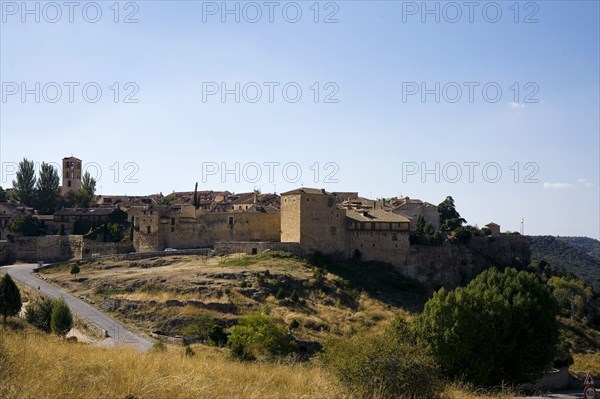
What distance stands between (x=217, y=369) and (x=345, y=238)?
4434 centimetres

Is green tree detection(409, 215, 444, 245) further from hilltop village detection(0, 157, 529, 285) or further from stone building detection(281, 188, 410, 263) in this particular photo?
stone building detection(281, 188, 410, 263)

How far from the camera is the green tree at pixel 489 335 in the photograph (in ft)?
85.2

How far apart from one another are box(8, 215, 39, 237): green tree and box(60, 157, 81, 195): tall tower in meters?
17.8

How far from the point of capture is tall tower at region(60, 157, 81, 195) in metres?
80.4

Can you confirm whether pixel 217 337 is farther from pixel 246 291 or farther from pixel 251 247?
pixel 251 247

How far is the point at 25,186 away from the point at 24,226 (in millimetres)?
12910

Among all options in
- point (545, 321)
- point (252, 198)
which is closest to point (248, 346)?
point (545, 321)

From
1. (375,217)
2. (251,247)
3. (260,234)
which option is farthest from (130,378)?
(375,217)

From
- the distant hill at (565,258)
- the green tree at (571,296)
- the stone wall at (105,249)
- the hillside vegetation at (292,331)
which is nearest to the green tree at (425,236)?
the hillside vegetation at (292,331)

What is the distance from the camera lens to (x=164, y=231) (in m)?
58.3

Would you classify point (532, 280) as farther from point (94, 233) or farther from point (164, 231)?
point (94, 233)

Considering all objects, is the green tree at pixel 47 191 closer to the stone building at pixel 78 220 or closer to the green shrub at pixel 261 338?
the stone building at pixel 78 220

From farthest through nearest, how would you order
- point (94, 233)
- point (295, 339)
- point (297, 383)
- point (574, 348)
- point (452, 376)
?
point (94, 233) → point (574, 348) → point (295, 339) → point (452, 376) → point (297, 383)

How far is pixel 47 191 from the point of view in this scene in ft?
Answer: 239
